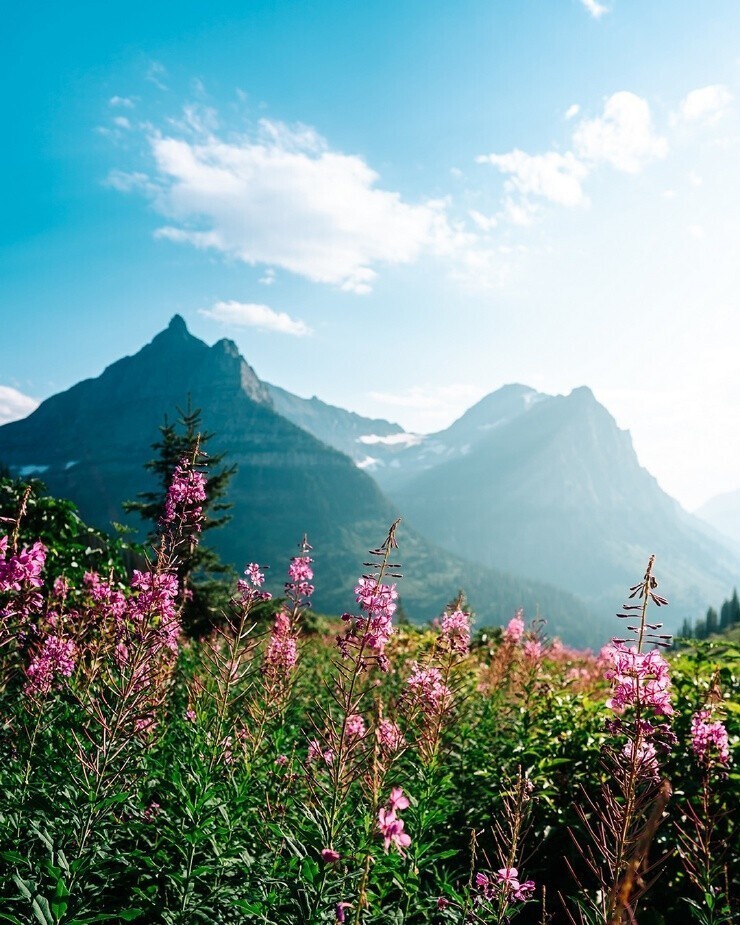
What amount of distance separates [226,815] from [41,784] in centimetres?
146

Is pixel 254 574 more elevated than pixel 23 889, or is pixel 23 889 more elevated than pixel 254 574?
pixel 254 574

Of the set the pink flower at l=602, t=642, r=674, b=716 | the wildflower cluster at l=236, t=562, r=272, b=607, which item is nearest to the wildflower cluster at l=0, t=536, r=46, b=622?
the wildflower cluster at l=236, t=562, r=272, b=607

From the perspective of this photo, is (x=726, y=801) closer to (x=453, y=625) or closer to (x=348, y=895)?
(x=453, y=625)

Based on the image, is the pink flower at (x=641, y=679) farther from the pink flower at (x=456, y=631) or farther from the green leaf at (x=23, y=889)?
the green leaf at (x=23, y=889)

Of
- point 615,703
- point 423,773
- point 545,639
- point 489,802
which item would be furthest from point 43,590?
point 545,639

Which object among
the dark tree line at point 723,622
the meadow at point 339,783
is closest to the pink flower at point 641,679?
the meadow at point 339,783

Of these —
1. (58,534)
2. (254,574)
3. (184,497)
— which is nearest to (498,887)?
(254,574)

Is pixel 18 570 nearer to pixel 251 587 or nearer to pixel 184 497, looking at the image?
pixel 184 497

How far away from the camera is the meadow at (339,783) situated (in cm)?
295

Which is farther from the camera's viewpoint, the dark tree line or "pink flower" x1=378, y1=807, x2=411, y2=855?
the dark tree line

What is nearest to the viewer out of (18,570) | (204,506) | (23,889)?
(23,889)

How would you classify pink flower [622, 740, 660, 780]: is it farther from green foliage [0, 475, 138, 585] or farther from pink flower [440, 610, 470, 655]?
green foliage [0, 475, 138, 585]

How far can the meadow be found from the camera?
9.67ft

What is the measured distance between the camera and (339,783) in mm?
2875
